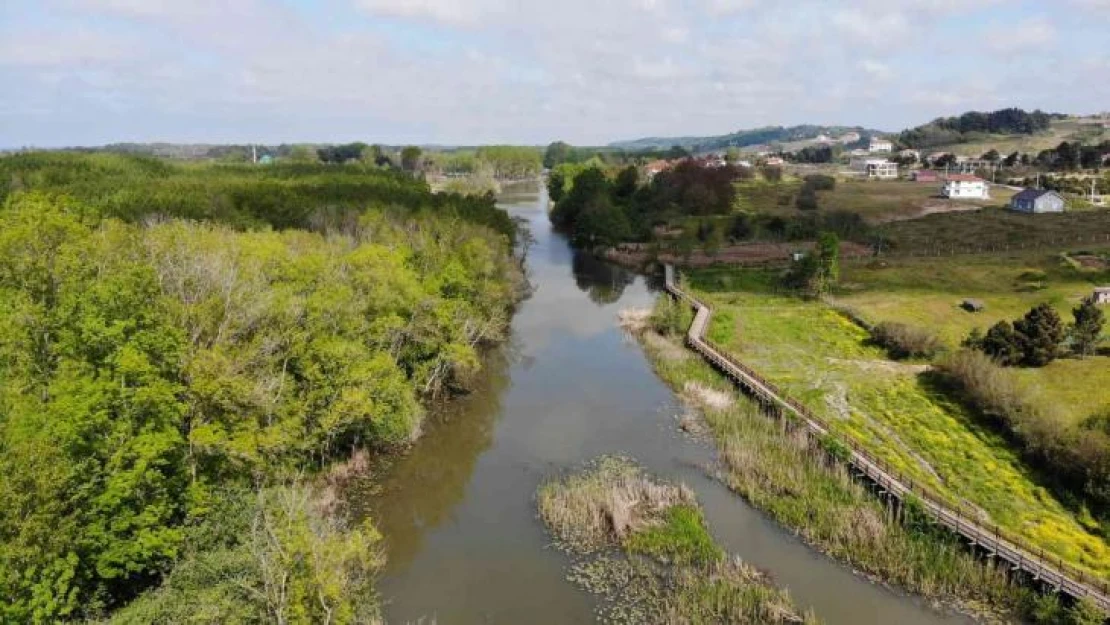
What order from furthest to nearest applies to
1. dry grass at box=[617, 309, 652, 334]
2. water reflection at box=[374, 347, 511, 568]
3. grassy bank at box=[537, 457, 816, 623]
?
dry grass at box=[617, 309, 652, 334] → water reflection at box=[374, 347, 511, 568] → grassy bank at box=[537, 457, 816, 623]

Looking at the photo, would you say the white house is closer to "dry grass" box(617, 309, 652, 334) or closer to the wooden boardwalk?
"dry grass" box(617, 309, 652, 334)

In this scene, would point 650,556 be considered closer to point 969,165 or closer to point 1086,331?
point 1086,331

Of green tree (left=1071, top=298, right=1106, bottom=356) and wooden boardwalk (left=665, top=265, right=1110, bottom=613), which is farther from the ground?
green tree (left=1071, top=298, right=1106, bottom=356)

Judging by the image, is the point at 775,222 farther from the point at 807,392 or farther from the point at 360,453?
the point at 360,453

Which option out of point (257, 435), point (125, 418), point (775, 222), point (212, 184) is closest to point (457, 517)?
point (257, 435)

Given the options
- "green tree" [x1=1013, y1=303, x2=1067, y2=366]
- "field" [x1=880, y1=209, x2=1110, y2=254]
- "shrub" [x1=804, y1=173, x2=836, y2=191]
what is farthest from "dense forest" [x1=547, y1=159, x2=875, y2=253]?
"green tree" [x1=1013, y1=303, x2=1067, y2=366]

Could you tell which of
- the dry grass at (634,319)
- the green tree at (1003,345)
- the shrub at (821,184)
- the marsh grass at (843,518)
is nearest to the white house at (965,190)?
the shrub at (821,184)
